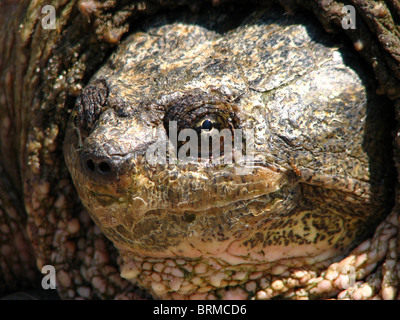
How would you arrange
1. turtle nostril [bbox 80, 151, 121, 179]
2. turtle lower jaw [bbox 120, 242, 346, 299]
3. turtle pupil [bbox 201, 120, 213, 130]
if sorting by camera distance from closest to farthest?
turtle nostril [bbox 80, 151, 121, 179] → turtle pupil [bbox 201, 120, 213, 130] → turtle lower jaw [bbox 120, 242, 346, 299]

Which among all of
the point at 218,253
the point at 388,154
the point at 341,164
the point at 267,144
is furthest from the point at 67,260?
the point at 388,154

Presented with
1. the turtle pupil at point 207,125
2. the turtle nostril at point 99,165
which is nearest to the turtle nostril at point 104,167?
the turtle nostril at point 99,165

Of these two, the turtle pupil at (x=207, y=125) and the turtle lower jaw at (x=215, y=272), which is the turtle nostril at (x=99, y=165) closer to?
the turtle pupil at (x=207, y=125)

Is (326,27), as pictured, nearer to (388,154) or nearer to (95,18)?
(388,154)

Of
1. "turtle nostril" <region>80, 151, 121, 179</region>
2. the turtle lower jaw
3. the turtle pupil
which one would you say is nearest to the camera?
"turtle nostril" <region>80, 151, 121, 179</region>

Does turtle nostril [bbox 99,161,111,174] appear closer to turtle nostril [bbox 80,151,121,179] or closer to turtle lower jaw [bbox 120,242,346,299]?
turtle nostril [bbox 80,151,121,179]

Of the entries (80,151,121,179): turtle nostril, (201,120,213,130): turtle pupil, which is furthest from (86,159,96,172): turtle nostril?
(201,120,213,130): turtle pupil

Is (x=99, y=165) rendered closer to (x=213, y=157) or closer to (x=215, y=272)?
(x=213, y=157)

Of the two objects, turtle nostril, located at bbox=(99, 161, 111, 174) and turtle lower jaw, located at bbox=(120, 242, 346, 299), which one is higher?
turtle nostril, located at bbox=(99, 161, 111, 174)

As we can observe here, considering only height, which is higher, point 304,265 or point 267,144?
point 267,144
